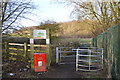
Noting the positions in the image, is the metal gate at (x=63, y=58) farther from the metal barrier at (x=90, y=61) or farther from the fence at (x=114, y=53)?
the fence at (x=114, y=53)

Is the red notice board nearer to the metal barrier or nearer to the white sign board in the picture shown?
the white sign board

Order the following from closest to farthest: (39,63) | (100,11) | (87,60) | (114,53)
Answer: (114,53) → (39,63) → (87,60) → (100,11)

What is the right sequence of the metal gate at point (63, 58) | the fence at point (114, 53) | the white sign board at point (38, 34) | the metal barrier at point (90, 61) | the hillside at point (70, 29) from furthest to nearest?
the hillside at point (70, 29)
the metal gate at point (63, 58)
the white sign board at point (38, 34)
the metal barrier at point (90, 61)
the fence at point (114, 53)

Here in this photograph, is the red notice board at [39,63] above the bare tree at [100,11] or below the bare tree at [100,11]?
below

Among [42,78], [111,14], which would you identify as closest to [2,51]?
[42,78]

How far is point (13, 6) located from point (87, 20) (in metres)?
8.19

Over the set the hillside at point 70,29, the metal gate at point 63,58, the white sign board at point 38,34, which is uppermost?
the hillside at point 70,29

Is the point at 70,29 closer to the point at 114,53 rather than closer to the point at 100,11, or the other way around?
the point at 100,11

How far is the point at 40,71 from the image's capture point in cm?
623

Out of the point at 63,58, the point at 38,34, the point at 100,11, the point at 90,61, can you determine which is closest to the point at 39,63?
the point at 38,34

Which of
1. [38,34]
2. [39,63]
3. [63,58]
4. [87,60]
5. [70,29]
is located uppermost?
[70,29]

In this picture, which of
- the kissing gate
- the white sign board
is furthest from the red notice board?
the kissing gate

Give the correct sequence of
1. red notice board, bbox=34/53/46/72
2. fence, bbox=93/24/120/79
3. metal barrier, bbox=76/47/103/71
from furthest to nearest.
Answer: metal barrier, bbox=76/47/103/71, red notice board, bbox=34/53/46/72, fence, bbox=93/24/120/79

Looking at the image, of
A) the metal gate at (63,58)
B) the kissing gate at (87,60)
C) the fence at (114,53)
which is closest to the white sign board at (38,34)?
the kissing gate at (87,60)
